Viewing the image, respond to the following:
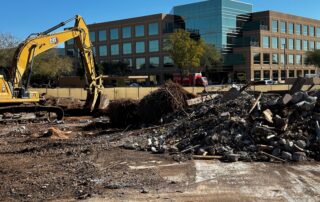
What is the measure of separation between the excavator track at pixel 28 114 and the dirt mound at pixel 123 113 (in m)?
5.00

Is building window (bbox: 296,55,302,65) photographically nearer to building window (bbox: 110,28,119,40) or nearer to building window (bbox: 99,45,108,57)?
building window (bbox: 110,28,119,40)

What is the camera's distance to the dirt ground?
28.0 feet

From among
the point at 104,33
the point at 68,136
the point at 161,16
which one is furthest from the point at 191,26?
the point at 68,136

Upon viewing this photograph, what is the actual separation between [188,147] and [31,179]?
4565 mm

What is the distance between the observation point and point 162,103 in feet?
60.6

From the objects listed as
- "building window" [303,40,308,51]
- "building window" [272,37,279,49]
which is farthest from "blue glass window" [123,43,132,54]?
"building window" [303,40,308,51]

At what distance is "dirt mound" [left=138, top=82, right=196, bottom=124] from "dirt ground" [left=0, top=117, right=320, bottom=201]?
457 centimetres

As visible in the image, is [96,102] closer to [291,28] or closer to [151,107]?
[151,107]

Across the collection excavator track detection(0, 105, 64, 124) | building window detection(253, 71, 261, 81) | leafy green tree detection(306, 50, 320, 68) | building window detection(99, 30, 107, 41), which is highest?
building window detection(99, 30, 107, 41)

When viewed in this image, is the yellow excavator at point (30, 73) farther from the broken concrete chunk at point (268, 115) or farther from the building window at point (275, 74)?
the building window at point (275, 74)

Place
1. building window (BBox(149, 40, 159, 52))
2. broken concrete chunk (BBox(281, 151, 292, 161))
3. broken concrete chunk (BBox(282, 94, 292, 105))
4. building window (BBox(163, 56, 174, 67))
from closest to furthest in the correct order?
broken concrete chunk (BBox(281, 151, 292, 161)), broken concrete chunk (BBox(282, 94, 292, 105)), building window (BBox(163, 56, 174, 67)), building window (BBox(149, 40, 159, 52))

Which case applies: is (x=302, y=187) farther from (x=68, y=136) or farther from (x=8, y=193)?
(x=68, y=136)

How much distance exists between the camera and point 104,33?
11956 cm

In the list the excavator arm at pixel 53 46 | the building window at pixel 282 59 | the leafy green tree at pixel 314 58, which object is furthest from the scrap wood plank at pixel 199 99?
the building window at pixel 282 59
